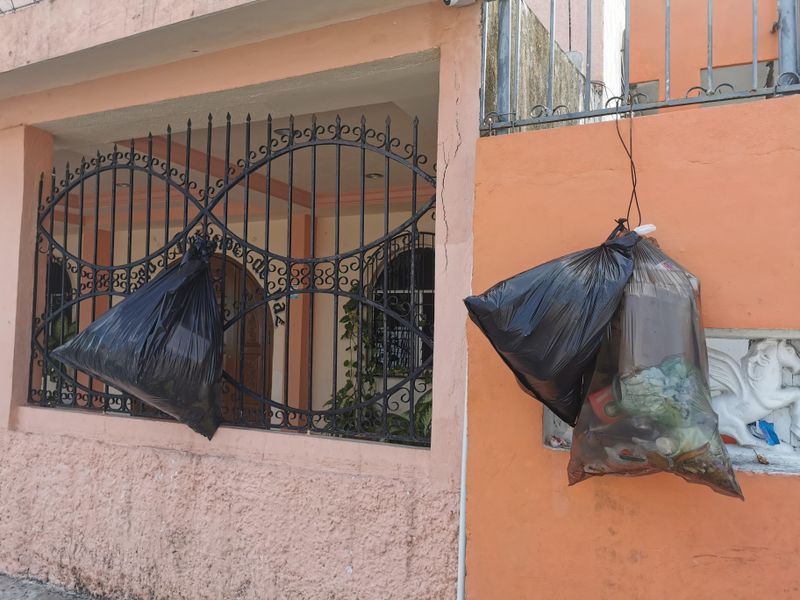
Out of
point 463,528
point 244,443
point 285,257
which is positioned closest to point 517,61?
point 285,257

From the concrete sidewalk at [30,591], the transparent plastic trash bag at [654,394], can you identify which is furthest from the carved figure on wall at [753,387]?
the concrete sidewalk at [30,591]

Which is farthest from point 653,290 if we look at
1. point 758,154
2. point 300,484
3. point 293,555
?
point 293,555

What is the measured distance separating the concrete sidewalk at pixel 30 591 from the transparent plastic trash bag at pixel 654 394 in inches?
134

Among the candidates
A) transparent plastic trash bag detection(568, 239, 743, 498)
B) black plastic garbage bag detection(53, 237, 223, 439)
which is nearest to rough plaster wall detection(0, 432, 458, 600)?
black plastic garbage bag detection(53, 237, 223, 439)

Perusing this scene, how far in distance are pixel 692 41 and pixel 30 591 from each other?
792cm

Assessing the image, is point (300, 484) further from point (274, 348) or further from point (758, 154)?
point (274, 348)

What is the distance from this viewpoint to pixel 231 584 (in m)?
3.43

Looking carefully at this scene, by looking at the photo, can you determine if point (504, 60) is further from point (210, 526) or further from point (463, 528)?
point (210, 526)

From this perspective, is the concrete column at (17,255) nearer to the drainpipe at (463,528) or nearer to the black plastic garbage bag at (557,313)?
the drainpipe at (463,528)

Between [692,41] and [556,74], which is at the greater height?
[692,41]

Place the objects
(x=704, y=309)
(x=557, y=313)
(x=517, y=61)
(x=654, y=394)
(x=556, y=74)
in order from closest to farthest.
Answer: (x=654, y=394) < (x=557, y=313) < (x=704, y=309) < (x=517, y=61) < (x=556, y=74)

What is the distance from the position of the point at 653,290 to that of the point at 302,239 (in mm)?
5589

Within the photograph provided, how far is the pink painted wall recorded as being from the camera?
2.99 m

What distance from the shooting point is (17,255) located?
14.5ft
